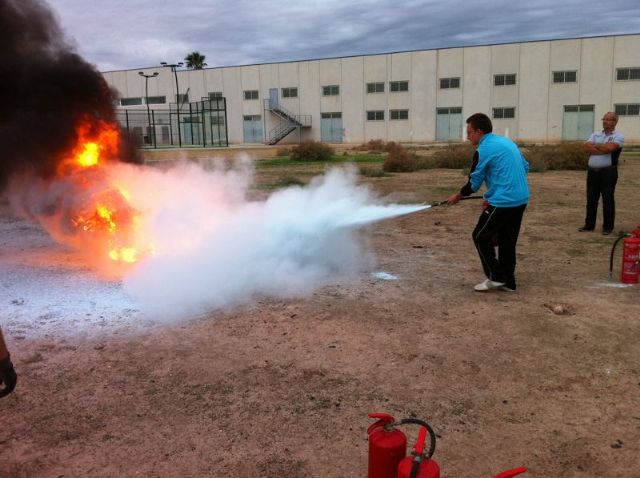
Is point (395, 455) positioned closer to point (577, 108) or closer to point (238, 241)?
point (238, 241)

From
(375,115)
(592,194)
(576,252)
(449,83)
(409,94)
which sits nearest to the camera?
(576,252)

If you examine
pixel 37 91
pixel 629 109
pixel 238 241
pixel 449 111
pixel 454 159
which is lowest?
pixel 238 241

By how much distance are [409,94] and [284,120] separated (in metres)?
13.3

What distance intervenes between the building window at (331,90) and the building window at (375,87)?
3.19m

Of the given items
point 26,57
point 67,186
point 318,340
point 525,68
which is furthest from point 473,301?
point 525,68

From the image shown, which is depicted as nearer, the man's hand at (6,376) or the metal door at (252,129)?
the man's hand at (6,376)

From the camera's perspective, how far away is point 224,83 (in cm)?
5528

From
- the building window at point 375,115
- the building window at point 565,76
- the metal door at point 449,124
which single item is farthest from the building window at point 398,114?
the building window at point 565,76

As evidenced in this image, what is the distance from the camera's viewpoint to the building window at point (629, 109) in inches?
1702

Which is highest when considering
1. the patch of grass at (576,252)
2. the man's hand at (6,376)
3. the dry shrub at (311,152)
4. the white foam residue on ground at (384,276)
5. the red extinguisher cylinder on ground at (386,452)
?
the dry shrub at (311,152)

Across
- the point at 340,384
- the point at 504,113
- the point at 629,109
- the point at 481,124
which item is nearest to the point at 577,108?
the point at 629,109

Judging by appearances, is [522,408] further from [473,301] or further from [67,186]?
[67,186]

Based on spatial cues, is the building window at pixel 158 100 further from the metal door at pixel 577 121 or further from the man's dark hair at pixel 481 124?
the man's dark hair at pixel 481 124

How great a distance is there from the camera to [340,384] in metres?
4.12
